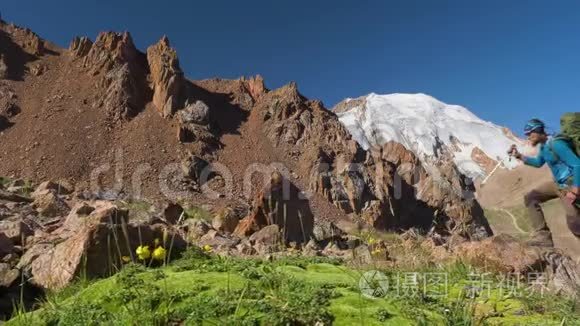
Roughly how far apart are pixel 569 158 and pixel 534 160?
2.09ft

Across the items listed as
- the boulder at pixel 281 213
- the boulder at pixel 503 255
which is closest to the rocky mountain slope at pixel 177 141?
the boulder at pixel 281 213

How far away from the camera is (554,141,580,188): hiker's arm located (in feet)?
20.3

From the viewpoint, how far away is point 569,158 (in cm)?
633

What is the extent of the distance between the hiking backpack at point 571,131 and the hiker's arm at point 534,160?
48cm

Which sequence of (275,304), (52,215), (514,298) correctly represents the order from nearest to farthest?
(275,304) → (514,298) → (52,215)

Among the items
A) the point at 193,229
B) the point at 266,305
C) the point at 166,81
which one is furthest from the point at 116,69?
the point at 266,305

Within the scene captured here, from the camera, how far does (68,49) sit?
69.2 metres

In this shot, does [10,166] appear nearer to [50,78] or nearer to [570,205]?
A: [50,78]

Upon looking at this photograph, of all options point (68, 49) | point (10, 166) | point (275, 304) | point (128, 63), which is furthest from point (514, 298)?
point (68, 49)

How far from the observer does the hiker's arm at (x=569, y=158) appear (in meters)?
6.20

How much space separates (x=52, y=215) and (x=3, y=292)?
10043 mm

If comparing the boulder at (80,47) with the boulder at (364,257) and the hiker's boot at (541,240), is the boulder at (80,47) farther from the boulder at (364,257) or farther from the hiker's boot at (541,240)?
the hiker's boot at (541,240)

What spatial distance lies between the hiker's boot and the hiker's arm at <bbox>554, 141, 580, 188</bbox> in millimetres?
2174

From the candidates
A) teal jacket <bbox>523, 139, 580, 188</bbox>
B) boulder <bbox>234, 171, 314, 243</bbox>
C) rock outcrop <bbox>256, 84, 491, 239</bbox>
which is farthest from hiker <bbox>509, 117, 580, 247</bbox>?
rock outcrop <bbox>256, 84, 491, 239</bbox>
